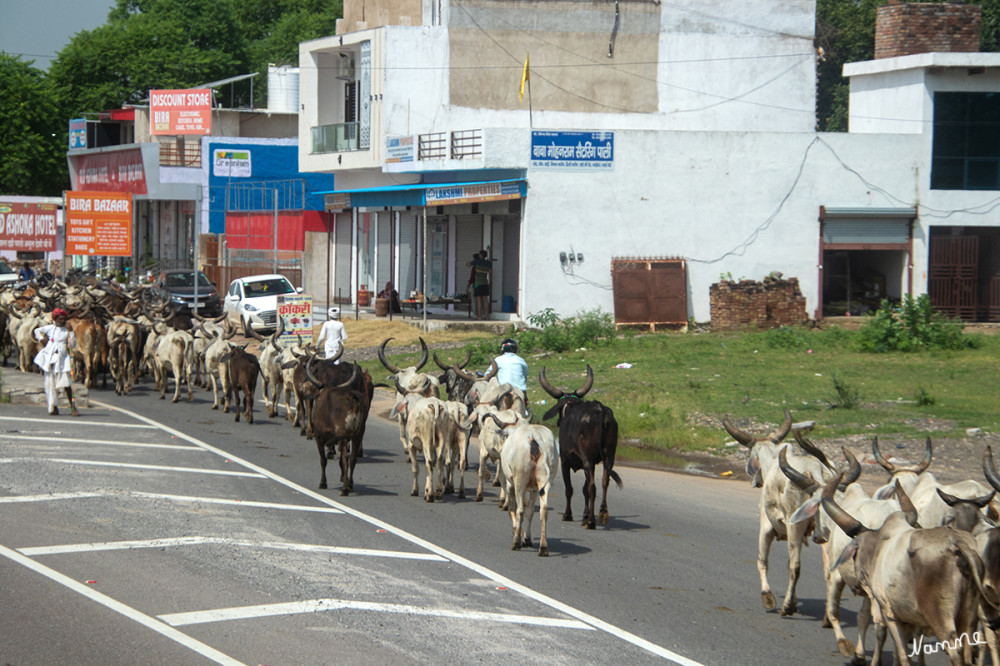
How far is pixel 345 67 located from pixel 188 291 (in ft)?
31.4

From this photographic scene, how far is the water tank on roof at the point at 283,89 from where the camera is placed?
178ft

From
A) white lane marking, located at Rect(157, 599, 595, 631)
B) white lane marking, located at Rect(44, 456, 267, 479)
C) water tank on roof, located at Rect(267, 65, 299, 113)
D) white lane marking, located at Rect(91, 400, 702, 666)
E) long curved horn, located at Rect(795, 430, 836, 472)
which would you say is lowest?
white lane marking, located at Rect(91, 400, 702, 666)

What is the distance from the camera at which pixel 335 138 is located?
129ft

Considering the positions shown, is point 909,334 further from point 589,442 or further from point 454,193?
point 589,442

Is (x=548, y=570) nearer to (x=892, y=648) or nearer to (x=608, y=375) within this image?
(x=892, y=648)

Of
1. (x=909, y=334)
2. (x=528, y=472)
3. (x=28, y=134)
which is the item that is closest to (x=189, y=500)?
(x=528, y=472)

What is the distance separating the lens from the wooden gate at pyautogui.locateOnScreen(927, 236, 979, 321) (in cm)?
3045

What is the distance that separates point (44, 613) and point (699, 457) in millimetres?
10030

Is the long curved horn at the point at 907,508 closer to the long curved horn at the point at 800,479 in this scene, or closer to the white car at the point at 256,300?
the long curved horn at the point at 800,479

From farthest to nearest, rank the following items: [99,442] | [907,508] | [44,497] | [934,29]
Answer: [934,29] < [99,442] < [44,497] < [907,508]

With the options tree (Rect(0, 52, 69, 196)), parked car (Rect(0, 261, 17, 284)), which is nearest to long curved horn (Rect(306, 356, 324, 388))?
parked car (Rect(0, 261, 17, 284))

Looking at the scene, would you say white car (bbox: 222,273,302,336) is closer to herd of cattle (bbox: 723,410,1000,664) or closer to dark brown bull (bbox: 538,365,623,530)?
dark brown bull (bbox: 538,365,623,530)

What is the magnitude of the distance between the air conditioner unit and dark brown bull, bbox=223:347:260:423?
22.6m

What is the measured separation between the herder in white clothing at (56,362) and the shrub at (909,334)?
16.1 metres
